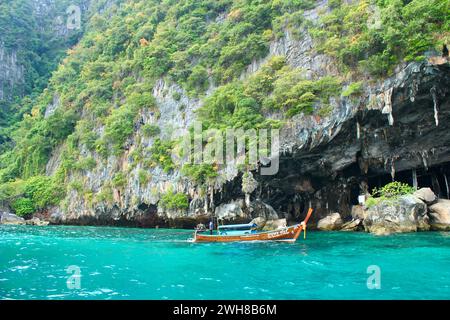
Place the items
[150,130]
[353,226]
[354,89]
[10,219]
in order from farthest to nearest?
[10,219], [150,130], [353,226], [354,89]

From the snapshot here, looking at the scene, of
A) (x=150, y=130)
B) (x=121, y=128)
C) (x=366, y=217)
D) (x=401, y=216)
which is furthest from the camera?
(x=121, y=128)

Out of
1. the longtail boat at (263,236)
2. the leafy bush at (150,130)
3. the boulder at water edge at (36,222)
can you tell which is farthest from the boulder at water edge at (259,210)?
the boulder at water edge at (36,222)

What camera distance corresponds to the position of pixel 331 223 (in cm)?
2992

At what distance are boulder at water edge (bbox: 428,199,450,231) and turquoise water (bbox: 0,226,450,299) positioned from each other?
4.09m

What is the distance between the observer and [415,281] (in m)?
11.9

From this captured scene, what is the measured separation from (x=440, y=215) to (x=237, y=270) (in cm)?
1796

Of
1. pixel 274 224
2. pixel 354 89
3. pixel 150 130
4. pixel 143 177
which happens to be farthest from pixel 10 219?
pixel 354 89

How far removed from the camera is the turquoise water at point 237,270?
1104cm

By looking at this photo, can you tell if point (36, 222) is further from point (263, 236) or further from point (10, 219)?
point (263, 236)

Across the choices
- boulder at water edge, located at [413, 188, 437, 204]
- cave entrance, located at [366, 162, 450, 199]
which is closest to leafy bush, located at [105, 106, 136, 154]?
cave entrance, located at [366, 162, 450, 199]

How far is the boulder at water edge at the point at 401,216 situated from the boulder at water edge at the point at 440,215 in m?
0.60

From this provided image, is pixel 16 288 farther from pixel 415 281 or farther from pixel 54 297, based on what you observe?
pixel 415 281

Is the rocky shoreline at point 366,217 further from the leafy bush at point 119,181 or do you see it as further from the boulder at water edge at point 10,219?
the boulder at water edge at point 10,219

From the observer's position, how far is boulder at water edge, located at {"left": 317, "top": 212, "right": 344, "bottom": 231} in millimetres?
29734
